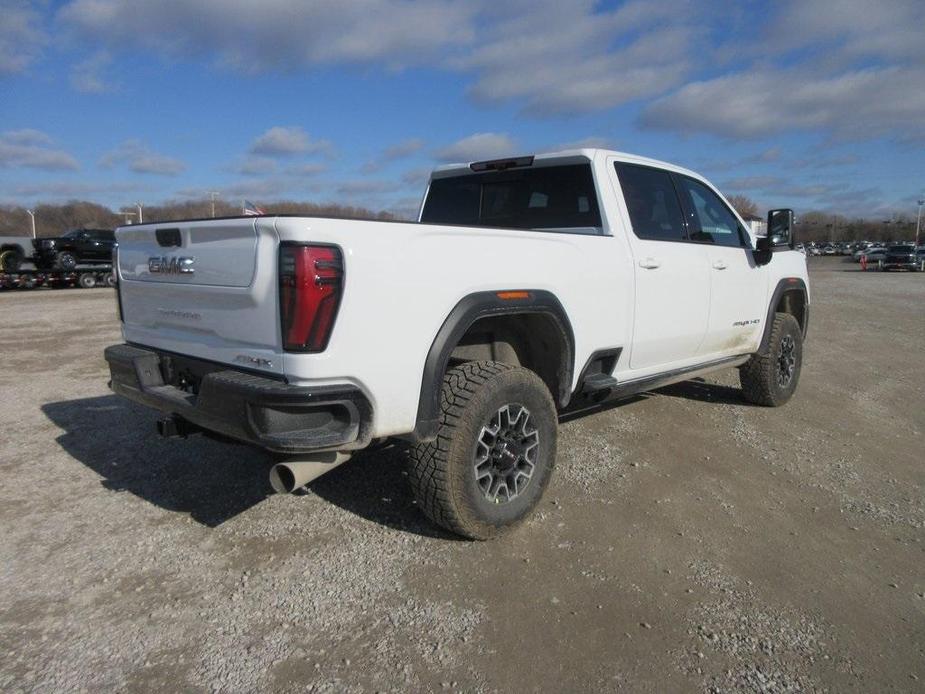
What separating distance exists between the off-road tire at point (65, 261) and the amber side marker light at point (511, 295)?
23.8m

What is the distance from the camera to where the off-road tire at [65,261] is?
22438 millimetres

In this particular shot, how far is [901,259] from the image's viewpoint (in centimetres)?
4028

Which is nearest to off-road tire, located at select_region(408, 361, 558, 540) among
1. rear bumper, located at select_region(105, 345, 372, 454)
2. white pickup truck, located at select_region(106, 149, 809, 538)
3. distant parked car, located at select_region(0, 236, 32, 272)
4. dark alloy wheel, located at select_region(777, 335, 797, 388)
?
white pickup truck, located at select_region(106, 149, 809, 538)

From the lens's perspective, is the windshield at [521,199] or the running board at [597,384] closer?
the running board at [597,384]

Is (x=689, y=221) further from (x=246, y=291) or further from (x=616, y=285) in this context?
(x=246, y=291)

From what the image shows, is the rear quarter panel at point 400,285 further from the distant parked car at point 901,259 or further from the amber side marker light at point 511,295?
the distant parked car at point 901,259

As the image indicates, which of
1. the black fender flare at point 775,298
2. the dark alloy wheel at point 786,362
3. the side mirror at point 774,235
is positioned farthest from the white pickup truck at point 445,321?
the dark alloy wheel at point 786,362

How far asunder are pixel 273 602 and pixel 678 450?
3.16 metres

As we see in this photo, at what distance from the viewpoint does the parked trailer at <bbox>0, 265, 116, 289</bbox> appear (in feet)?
70.6

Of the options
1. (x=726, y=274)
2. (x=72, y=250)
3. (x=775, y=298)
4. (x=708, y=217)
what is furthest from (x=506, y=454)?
(x=72, y=250)

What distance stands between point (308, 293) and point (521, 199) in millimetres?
2538

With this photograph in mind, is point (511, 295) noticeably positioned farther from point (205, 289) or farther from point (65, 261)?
point (65, 261)

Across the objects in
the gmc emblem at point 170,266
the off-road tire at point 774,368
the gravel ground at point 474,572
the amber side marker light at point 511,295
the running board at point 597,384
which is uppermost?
the gmc emblem at point 170,266

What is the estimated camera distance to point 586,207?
4270 millimetres
